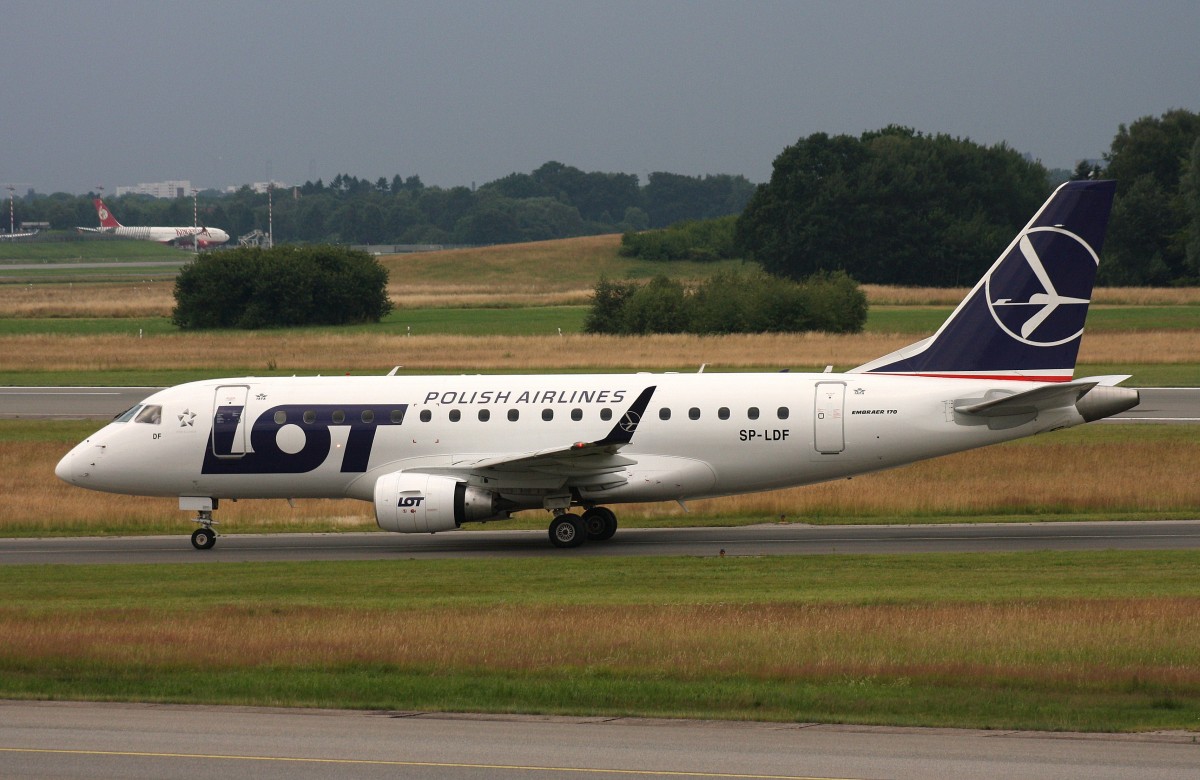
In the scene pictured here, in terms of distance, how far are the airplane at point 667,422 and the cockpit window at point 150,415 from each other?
0.69 m

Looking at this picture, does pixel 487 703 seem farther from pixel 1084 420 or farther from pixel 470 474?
pixel 1084 420

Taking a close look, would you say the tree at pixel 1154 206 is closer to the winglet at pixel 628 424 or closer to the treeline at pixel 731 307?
the treeline at pixel 731 307

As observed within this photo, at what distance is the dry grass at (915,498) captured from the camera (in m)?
31.0

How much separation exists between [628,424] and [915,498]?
350 inches

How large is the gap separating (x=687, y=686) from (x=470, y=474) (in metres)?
12.7

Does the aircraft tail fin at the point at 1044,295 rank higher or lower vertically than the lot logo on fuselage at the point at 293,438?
higher

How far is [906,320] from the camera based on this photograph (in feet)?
278

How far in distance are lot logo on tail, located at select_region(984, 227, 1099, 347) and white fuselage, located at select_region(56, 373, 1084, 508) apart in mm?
1197

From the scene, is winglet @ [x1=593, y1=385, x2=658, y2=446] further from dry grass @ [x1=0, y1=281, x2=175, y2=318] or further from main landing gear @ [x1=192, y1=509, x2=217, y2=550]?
dry grass @ [x1=0, y1=281, x2=175, y2=318]

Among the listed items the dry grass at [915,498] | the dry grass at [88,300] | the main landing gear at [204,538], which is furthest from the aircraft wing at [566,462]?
the dry grass at [88,300]

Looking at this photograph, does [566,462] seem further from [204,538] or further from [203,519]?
[203,519]

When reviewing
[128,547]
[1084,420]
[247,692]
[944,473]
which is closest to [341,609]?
[247,692]

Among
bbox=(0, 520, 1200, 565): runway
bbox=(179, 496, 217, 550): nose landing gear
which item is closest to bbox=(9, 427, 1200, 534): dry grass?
bbox=(0, 520, 1200, 565): runway

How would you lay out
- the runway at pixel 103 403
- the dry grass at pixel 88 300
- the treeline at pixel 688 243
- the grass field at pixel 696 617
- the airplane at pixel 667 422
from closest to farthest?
the grass field at pixel 696 617 < the airplane at pixel 667 422 < the runway at pixel 103 403 < the dry grass at pixel 88 300 < the treeline at pixel 688 243
